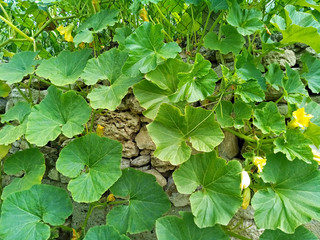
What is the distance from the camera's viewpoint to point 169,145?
1049 mm

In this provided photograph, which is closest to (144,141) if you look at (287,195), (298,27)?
(287,195)

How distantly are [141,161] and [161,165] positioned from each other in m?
0.10

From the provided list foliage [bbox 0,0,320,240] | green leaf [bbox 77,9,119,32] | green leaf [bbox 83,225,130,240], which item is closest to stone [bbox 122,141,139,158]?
foliage [bbox 0,0,320,240]

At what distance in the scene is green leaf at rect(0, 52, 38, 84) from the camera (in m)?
1.30

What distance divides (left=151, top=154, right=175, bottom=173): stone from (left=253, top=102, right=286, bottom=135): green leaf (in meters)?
0.44

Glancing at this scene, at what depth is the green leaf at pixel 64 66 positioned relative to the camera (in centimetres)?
125

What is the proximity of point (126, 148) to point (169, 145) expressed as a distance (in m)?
0.36

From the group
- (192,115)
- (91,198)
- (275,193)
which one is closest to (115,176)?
(91,198)

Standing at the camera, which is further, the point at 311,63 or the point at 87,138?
the point at 311,63

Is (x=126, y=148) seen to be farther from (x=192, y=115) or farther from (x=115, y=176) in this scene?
(x=192, y=115)

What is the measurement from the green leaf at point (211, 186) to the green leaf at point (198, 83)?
0.22 meters

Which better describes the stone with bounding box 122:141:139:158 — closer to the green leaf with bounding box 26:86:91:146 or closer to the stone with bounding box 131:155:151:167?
the stone with bounding box 131:155:151:167

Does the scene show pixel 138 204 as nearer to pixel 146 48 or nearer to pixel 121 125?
pixel 121 125

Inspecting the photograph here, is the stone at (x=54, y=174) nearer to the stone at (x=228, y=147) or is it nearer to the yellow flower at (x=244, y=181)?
the stone at (x=228, y=147)
